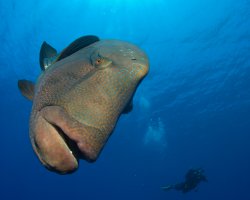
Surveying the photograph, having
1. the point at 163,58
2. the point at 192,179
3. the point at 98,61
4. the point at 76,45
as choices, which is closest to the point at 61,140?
the point at 98,61

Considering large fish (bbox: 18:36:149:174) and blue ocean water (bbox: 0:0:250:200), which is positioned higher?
large fish (bbox: 18:36:149:174)

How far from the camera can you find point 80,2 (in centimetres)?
1903

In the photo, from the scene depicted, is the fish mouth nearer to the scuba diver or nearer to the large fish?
the large fish

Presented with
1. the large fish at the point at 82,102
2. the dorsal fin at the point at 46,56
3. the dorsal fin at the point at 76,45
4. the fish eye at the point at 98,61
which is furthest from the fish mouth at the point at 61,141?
the dorsal fin at the point at 46,56

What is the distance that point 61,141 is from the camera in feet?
3.85

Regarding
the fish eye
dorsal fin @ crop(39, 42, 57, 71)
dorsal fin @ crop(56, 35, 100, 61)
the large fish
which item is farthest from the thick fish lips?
dorsal fin @ crop(39, 42, 57, 71)

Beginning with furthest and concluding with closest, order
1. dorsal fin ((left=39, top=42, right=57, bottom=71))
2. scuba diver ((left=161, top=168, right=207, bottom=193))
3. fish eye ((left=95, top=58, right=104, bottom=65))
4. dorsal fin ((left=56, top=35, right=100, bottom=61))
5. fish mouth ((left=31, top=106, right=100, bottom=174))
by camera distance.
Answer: scuba diver ((left=161, top=168, right=207, bottom=193)), dorsal fin ((left=39, top=42, right=57, bottom=71)), dorsal fin ((left=56, top=35, right=100, bottom=61)), fish eye ((left=95, top=58, right=104, bottom=65)), fish mouth ((left=31, top=106, right=100, bottom=174))

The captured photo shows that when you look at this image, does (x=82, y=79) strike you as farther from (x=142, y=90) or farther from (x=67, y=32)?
(x=142, y=90)

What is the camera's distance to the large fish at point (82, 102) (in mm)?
1205

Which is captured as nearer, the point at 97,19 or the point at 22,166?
the point at 97,19

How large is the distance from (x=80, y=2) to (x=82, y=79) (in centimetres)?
1921

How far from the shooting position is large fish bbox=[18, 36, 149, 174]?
1.21 metres

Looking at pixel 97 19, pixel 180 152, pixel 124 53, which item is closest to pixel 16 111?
pixel 97 19

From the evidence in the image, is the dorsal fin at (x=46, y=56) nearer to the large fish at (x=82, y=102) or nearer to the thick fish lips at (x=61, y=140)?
the large fish at (x=82, y=102)
